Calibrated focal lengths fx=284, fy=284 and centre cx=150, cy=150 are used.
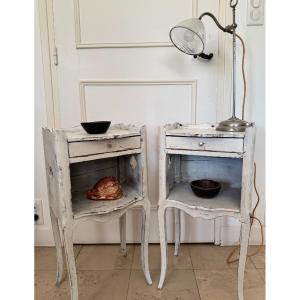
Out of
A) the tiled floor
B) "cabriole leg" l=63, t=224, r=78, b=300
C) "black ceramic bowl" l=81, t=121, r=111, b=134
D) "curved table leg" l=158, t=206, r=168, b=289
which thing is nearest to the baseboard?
the tiled floor

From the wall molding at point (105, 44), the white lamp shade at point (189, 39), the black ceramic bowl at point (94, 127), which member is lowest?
the black ceramic bowl at point (94, 127)

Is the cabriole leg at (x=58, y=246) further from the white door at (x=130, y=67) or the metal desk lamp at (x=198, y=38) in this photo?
the metal desk lamp at (x=198, y=38)

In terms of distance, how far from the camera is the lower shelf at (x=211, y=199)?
113cm

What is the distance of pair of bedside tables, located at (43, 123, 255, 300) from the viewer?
3.40 ft

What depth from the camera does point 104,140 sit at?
109 cm

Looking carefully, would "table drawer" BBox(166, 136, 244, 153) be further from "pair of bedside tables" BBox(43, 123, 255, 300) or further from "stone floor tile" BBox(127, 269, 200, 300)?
"stone floor tile" BBox(127, 269, 200, 300)

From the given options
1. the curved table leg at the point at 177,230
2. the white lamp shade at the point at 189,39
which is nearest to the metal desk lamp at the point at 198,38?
the white lamp shade at the point at 189,39

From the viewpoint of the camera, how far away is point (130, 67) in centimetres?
149

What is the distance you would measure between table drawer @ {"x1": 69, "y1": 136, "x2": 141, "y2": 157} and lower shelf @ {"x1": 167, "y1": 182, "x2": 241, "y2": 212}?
0.29 meters

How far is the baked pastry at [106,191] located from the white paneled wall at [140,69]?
1.32 feet

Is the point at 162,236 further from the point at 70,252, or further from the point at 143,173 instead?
the point at 70,252

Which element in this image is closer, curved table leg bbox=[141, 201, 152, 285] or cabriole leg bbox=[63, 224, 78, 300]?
cabriole leg bbox=[63, 224, 78, 300]

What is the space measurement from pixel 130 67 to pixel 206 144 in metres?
0.64
